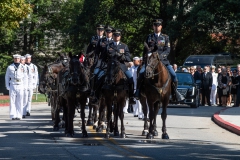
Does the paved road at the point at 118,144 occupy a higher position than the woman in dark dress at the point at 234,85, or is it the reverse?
the woman in dark dress at the point at 234,85

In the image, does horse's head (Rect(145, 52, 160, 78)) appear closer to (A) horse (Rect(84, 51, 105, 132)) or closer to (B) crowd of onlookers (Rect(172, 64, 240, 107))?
(A) horse (Rect(84, 51, 105, 132))

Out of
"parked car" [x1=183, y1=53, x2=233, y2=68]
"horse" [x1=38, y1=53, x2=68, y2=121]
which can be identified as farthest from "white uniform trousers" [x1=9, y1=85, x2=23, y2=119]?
"parked car" [x1=183, y1=53, x2=233, y2=68]

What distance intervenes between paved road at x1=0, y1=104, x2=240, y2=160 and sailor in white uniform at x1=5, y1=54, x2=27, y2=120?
3.46 metres

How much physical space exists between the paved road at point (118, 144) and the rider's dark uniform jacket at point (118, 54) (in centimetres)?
195

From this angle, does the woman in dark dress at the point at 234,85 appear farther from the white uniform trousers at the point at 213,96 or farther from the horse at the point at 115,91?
the horse at the point at 115,91

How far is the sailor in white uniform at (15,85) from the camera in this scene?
2644cm

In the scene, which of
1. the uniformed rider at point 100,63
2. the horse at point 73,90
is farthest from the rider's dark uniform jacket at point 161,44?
the horse at point 73,90

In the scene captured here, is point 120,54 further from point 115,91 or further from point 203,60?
point 203,60

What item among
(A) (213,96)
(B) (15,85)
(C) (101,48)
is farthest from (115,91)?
(A) (213,96)

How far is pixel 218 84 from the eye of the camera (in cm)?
3847

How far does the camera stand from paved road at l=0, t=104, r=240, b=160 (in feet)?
48.7

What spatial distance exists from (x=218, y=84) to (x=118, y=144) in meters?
22.2

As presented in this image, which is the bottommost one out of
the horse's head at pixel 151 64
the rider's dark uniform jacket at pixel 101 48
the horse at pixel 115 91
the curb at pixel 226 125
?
the curb at pixel 226 125

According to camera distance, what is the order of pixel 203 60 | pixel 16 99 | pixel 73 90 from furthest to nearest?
pixel 203 60, pixel 16 99, pixel 73 90
